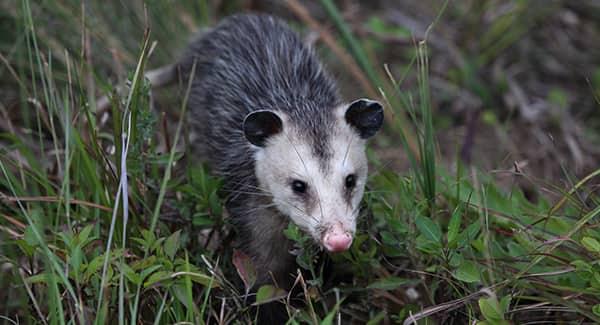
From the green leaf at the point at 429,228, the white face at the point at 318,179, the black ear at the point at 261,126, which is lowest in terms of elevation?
the green leaf at the point at 429,228

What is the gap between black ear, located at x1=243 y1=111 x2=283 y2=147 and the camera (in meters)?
2.19

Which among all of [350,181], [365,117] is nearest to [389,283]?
[350,181]

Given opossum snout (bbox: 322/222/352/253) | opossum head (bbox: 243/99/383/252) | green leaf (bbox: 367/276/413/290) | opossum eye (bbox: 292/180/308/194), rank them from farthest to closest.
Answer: green leaf (bbox: 367/276/413/290) → opossum eye (bbox: 292/180/308/194) → opossum head (bbox: 243/99/383/252) → opossum snout (bbox: 322/222/352/253)

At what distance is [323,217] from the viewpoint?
197 cm

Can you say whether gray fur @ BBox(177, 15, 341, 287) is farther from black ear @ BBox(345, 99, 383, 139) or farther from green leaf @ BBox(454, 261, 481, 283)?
green leaf @ BBox(454, 261, 481, 283)

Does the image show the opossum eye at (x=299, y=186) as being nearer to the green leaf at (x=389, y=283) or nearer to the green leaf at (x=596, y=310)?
the green leaf at (x=389, y=283)


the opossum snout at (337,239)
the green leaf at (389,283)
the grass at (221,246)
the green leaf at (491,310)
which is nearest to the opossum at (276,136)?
the opossum snout at (337,239)

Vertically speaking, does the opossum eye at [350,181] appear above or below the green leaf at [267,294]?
above

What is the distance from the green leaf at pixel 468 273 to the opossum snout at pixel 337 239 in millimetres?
353

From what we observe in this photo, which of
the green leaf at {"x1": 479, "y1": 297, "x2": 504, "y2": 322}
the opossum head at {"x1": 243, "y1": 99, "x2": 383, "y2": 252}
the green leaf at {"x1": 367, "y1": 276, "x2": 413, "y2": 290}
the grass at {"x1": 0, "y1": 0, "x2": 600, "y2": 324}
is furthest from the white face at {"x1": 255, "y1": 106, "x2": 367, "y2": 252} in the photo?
the green leaf at {"x1": 479, "y1": 297, "x2": 504, "y2": 322}

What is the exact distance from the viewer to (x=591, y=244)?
1.95 m

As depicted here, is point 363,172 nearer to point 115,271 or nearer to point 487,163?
point 115,271

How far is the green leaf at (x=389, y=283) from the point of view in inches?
86.8

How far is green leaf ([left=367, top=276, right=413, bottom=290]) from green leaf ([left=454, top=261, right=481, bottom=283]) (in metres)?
0.20
